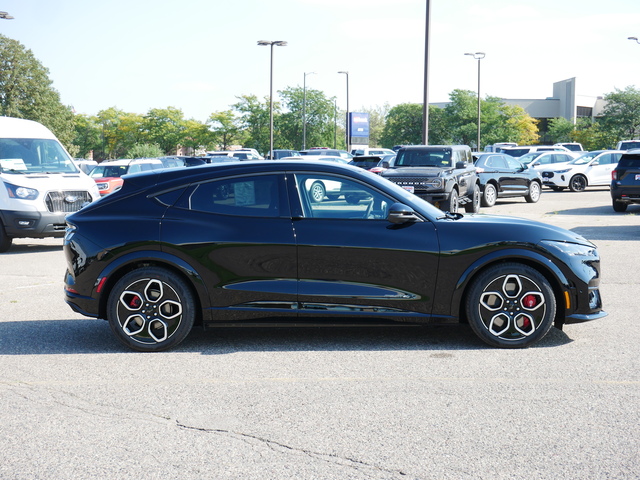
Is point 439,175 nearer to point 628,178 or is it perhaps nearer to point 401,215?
point 628,178

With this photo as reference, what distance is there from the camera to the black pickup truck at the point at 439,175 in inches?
717

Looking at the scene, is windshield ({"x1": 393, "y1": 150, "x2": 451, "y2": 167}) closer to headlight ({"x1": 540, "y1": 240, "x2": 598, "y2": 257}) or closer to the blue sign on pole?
headlight ({"x1": 540, "y1": 240, "x2": 598, "y2": 257})

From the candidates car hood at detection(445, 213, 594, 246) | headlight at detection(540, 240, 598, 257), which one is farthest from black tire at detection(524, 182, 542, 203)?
car hood at detection(445, 213, 594, 246)

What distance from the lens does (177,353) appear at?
6371 mm

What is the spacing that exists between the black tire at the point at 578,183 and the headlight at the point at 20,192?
24095 mm

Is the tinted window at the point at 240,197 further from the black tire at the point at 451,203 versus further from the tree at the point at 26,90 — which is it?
the tree at the point at 26,90

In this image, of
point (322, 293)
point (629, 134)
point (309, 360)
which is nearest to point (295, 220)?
point (322, 293)

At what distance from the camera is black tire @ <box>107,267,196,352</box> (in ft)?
20.7

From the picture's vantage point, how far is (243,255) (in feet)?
20.8

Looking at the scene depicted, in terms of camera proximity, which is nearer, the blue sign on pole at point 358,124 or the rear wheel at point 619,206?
the rear wheel at point 619,206

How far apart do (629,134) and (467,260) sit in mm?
80707

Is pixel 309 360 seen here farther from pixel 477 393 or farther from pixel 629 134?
pixel 629 134

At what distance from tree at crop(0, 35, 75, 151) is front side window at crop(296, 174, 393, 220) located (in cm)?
7838

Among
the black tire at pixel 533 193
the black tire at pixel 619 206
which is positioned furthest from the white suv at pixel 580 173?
the black tire at pixel 619 206
